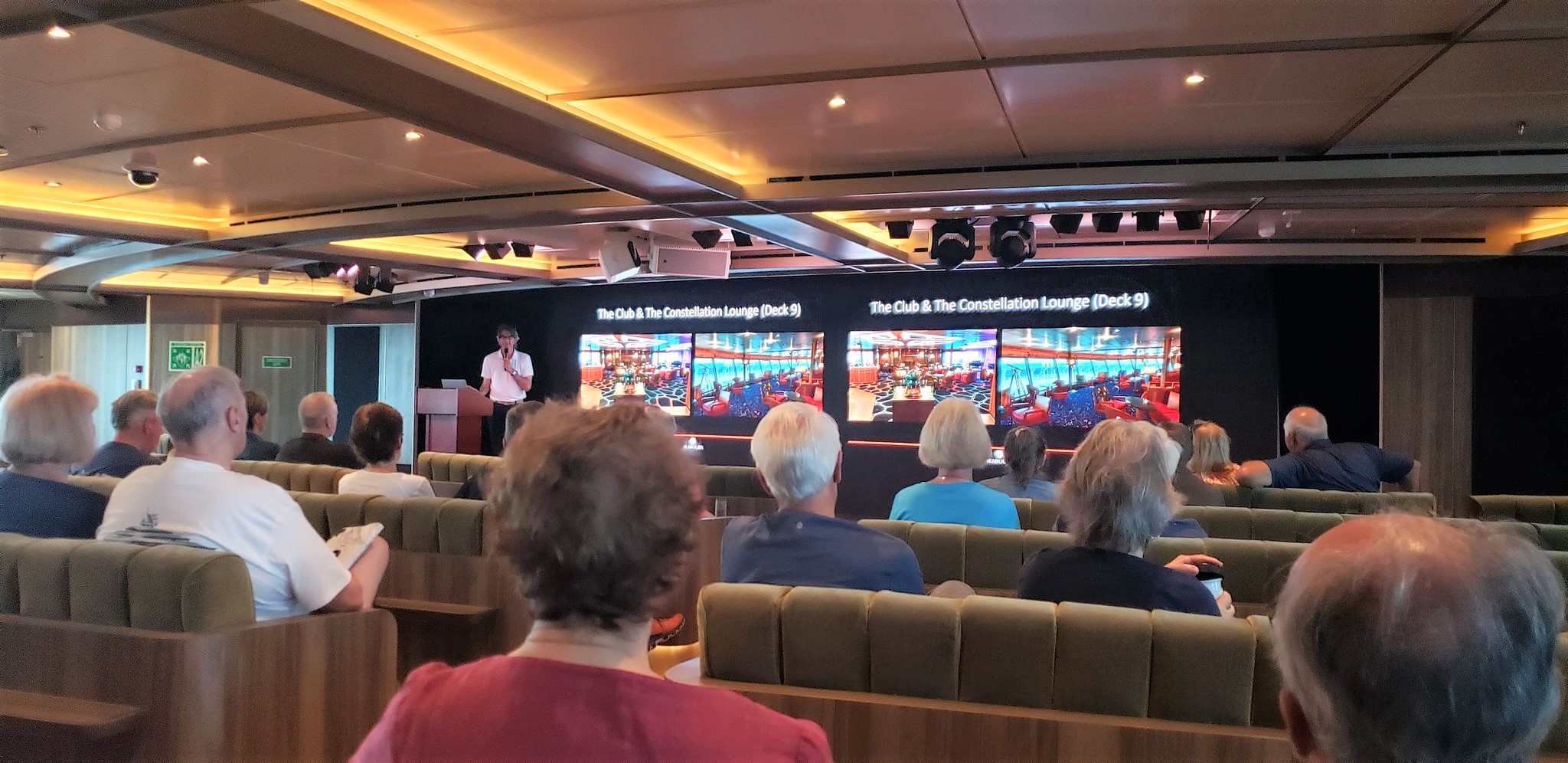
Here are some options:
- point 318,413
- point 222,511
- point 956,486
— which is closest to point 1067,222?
point 956,486

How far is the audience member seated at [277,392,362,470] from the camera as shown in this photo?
6082 millimetres

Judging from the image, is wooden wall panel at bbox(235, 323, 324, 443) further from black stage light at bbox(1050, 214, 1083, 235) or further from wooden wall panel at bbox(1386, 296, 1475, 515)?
wooden wall panel at bbox(1386, 296, 1475, 515)

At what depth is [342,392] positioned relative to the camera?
15.1 m

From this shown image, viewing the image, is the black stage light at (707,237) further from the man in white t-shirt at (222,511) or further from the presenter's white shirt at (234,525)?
the presenter's white shirt at (234,525)

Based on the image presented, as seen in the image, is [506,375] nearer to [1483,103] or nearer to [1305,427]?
[1305,427]

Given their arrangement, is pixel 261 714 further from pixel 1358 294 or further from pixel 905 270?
pixel 1358 294

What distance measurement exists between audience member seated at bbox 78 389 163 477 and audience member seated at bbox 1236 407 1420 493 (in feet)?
19.5

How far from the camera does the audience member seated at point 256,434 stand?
6.61 metres

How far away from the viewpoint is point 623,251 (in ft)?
30.8

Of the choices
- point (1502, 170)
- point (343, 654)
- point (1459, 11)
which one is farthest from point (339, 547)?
point (1502, 170)

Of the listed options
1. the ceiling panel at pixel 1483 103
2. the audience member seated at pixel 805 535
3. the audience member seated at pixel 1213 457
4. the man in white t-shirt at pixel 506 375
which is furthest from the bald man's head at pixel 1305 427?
the man in white t-shirt at pixel 506 375

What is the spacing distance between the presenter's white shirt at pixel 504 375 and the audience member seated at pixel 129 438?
24.0 feet

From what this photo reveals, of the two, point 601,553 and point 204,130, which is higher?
point 204,130

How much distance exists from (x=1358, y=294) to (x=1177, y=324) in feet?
5.32
